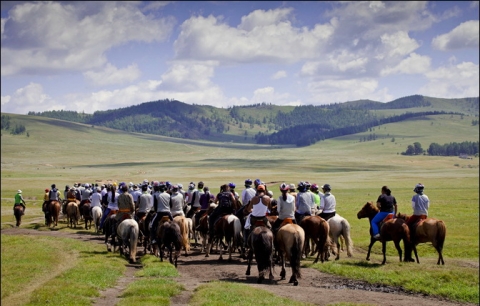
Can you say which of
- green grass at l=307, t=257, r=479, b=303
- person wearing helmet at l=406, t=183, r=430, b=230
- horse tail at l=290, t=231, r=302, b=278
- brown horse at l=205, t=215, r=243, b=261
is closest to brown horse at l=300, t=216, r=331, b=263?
green grass at l=307, t=257, r=479, b=303

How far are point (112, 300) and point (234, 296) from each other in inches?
154

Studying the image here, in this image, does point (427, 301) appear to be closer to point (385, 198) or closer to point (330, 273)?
point (330, 273)

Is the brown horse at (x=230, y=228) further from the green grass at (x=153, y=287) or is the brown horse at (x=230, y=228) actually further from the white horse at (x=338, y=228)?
the white horse at (x=338, y=228)

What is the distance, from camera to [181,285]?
18859 millimetres

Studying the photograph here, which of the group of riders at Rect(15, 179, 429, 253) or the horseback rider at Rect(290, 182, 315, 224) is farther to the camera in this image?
the horseback rider at Rect(290, 182, 315, 224)

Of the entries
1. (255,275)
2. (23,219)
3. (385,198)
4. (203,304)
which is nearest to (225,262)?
(255,275)

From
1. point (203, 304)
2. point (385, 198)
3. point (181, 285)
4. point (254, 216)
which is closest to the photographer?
point (203, 304)

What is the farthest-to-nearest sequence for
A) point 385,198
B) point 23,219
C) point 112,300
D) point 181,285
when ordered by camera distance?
point 23,219, point 385,198, point 181,285, point 112,300

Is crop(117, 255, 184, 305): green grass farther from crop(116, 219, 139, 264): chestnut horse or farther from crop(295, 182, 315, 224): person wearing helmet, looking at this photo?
crop(295, 182, 315, 224): person wearing helmet

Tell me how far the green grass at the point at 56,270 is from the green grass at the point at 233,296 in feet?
11.4

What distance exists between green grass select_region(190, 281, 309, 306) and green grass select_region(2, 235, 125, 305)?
3.46 metres

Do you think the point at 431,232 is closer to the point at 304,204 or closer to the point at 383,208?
the point at 383,208

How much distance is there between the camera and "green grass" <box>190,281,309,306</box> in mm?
16156

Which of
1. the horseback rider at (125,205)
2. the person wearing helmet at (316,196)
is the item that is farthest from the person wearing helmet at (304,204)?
the horseback rider at (125,205)
